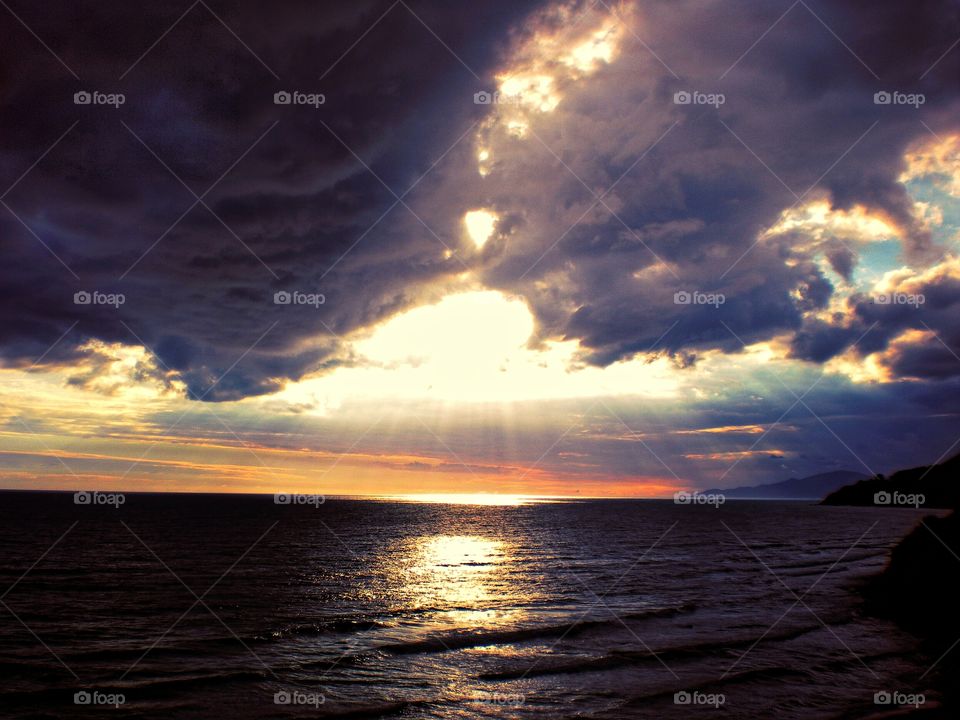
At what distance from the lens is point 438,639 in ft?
82.8

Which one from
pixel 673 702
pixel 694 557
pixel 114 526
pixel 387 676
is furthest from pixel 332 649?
pixel 114 526

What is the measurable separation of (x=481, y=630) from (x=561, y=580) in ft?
53.9

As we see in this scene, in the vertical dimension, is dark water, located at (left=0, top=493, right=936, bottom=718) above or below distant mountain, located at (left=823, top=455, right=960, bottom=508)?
below

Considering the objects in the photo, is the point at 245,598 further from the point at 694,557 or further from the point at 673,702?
the point at 694,557

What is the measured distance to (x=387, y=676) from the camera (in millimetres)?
20344

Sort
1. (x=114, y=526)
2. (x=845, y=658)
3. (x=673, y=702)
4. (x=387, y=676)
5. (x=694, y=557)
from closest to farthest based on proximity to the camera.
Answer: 1. (x=673, y=702)
2. (x=387, y=676)
3. (x=845, y=658)
4. (x=694, y=557)
5. (x=114, y=526)

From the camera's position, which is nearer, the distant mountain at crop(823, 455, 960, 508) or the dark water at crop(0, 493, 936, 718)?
the dark water at crop(0, 493, 936, 718)

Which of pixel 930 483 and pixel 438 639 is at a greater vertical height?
pixel 930 483

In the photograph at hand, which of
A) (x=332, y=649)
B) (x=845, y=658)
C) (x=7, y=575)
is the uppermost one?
(x=7, y=575)

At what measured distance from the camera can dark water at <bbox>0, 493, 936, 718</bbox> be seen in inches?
710

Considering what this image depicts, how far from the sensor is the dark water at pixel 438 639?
18.0 metres

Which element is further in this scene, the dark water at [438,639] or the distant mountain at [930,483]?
the distant mountain at [930,483]

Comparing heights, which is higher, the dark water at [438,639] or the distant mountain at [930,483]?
the distant mountain at [930,483]

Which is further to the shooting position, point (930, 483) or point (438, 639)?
point (930, 483)
